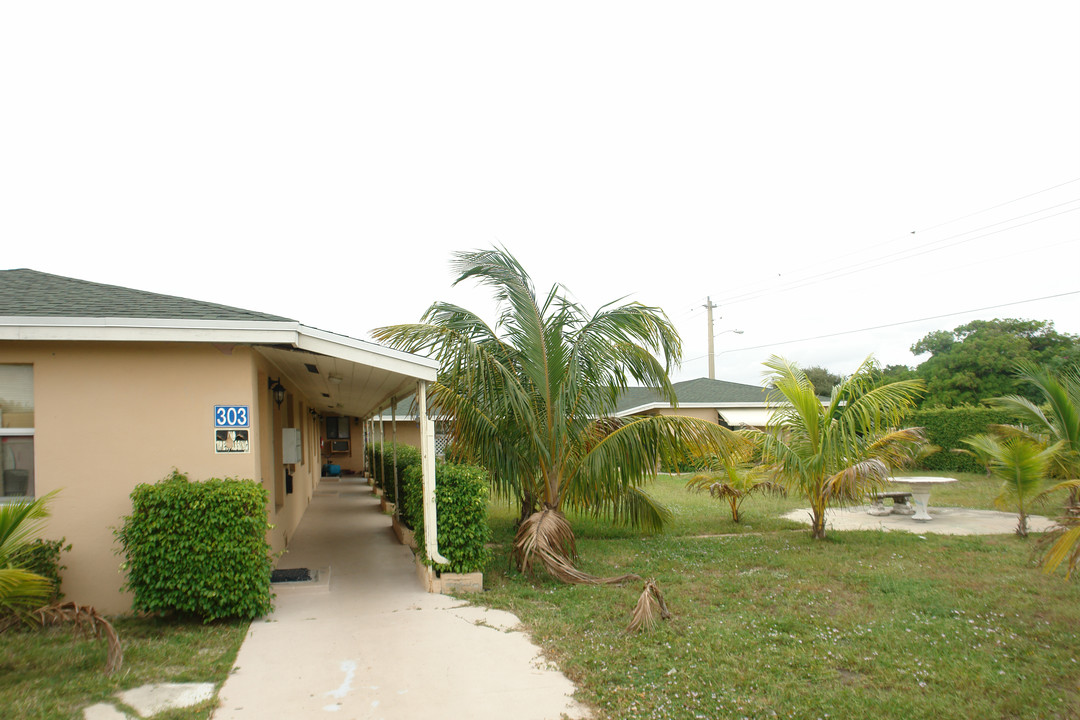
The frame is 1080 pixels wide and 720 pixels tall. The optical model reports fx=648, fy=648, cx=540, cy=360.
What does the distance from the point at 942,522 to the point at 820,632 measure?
27.8 ft

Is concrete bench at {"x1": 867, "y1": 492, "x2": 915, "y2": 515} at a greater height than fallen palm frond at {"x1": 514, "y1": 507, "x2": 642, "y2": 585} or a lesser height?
lesser

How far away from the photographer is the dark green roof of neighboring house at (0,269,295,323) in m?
6.00

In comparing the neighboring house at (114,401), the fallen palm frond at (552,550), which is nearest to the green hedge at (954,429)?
the fallen palm frond at (552,550)

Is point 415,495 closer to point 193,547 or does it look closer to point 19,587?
point 193,547

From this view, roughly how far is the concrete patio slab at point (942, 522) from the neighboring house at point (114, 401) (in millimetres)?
9686

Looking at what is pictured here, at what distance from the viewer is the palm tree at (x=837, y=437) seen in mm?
9547

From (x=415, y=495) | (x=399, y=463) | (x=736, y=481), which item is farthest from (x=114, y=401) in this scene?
(x=736, y=481)

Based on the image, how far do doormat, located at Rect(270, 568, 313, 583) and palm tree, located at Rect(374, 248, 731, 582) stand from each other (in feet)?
7.78

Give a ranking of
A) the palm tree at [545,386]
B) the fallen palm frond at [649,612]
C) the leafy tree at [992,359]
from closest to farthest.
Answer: the fallen palm frond at [649,612]
the palm tree at [545,386]
the leafy tree at [992,359]

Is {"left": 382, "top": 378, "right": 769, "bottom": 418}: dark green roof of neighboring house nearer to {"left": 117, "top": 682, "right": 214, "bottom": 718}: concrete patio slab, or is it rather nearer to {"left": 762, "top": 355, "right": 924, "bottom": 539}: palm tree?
{"left": 762, "top": 355, "right": 924, "bottom": 539}: palm tree

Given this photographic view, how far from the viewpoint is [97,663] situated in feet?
15.2

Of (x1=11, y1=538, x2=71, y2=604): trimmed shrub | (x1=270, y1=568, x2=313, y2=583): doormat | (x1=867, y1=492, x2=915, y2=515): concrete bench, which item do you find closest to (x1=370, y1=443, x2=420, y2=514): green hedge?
(x1=270, y1=568, x2=313, y2=583): doormat

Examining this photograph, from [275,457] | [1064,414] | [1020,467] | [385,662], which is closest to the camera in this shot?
[385,662]

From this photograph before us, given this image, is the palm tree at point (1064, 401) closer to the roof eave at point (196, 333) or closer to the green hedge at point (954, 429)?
the roof eave at point (196, 333)
